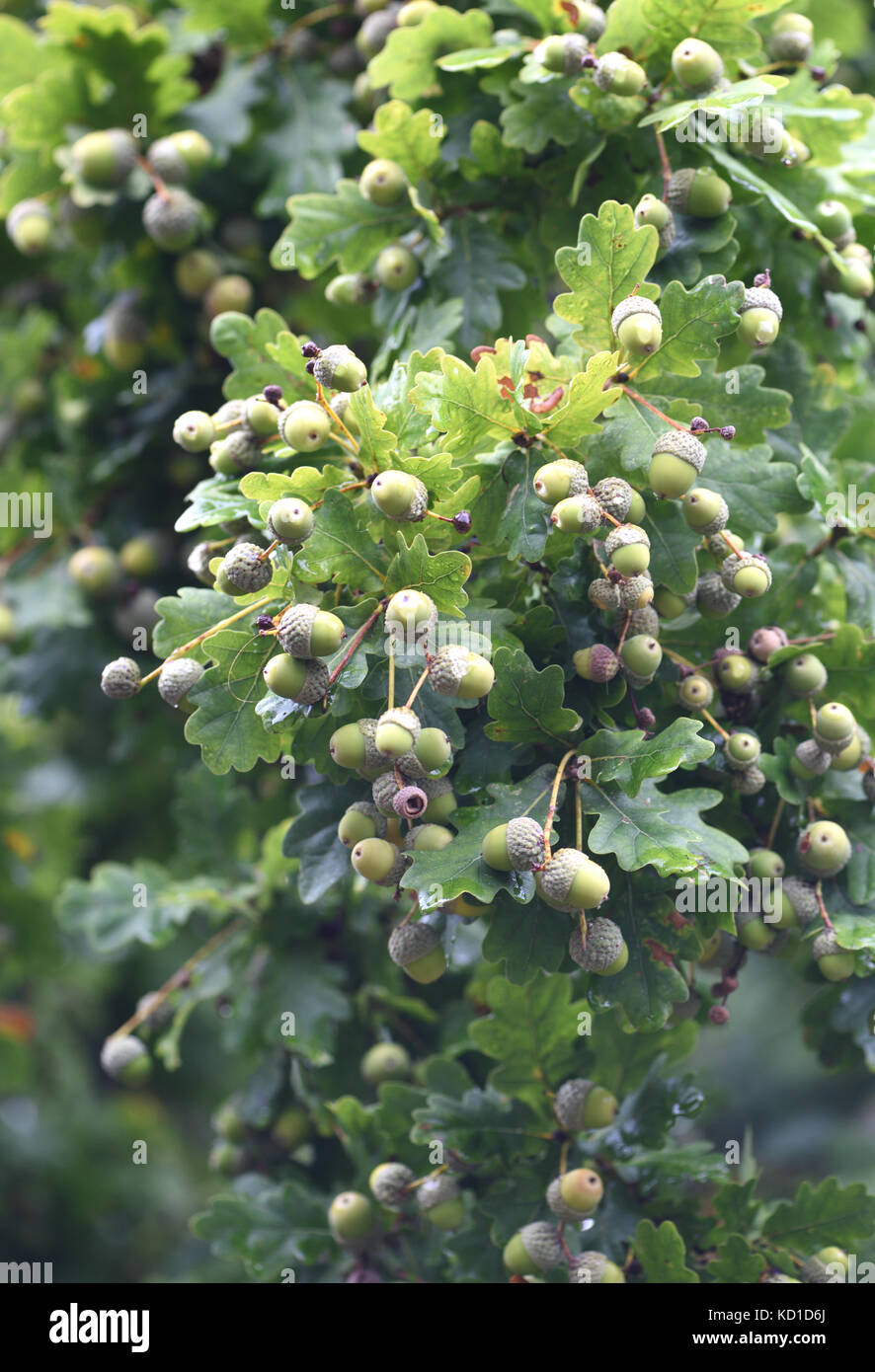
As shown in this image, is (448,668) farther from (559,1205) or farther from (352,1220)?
(352,1220)

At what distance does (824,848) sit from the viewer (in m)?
1.39

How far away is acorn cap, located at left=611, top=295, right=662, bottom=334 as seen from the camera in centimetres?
128

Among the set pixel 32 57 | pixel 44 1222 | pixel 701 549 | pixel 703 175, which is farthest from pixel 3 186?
pixel 44 1222

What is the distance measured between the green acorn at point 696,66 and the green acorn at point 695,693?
25.9 inches

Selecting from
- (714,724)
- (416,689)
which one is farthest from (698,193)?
(416,689)

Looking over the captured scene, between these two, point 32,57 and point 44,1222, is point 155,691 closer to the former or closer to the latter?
point 32,57

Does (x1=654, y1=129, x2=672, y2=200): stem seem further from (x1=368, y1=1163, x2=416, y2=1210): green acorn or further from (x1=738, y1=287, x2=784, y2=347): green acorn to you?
(x1=368, y1=1163, x2=416, y2=1210): green acorn

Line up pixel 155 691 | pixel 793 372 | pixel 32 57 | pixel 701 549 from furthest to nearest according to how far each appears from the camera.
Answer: pixel 155 691
pixel 32 57
pixel 793 372
pixel 701 549

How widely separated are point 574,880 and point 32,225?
1.55 m

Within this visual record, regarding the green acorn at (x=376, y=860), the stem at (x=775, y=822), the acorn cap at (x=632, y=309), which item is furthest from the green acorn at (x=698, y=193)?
the green acorn at (x=376, y=860)

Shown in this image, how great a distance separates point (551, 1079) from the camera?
5.27ft

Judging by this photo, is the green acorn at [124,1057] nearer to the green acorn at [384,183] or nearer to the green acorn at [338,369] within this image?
the green acorn at [338,369]

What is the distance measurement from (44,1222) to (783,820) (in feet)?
10.8

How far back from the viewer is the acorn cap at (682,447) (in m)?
1.26
